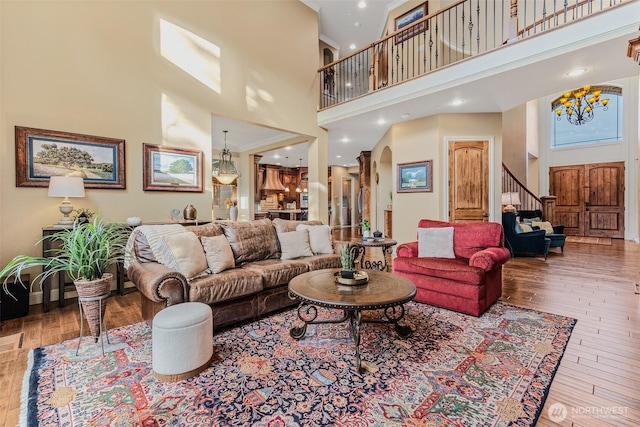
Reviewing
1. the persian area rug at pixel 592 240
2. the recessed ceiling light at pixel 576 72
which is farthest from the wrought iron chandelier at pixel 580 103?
the recessed ceiling light at pixel 576 72

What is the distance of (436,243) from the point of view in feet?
11.7

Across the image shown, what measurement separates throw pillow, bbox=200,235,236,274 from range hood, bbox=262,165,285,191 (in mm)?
8019

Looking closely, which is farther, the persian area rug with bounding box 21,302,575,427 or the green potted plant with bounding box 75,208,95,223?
the green potted plant with bounding box 75,208,95,223

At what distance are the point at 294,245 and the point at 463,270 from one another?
1938mm

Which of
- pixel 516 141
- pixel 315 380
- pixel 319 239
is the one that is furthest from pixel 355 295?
pixel 516 141

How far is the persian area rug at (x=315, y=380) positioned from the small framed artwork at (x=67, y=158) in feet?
6.99

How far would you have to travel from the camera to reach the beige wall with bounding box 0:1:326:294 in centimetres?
325

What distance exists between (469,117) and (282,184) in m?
7.53

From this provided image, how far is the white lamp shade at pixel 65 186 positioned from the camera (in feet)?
10.4

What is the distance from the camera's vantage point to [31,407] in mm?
1625

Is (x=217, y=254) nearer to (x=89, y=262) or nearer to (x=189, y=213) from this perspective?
(x=89, y=262)

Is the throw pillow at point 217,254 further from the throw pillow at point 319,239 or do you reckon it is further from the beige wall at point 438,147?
the beige wall at point 438,147

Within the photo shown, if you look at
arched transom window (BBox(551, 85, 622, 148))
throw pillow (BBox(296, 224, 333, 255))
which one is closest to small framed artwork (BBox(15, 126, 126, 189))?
throw pillow (BBox(296, 224, 333, 255))

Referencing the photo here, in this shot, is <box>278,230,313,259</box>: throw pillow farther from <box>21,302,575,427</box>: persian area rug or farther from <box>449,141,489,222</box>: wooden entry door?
<box>449,141,489,222</box>: wooden entry door
